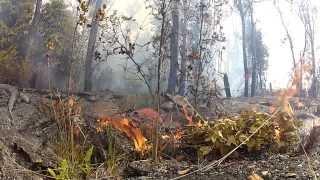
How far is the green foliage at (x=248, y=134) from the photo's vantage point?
5.20 metres

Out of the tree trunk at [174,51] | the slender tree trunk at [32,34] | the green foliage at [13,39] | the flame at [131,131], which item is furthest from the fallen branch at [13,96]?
the tree trunk at [174,51]

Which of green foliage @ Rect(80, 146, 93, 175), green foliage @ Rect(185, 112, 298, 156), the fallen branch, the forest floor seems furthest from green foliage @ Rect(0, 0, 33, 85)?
green foliage @ Rect(80, 146, 93, 175)

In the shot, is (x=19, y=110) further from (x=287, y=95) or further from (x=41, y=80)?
(x=287, y=95)

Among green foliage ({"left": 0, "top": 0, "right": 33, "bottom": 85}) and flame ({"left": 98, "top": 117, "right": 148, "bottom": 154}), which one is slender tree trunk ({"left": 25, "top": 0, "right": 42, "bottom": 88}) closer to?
green foliage ({"left": 0, "top": 0, "right": 33, "bottom": 85})

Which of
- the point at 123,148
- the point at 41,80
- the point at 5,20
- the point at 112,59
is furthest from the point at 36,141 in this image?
the point at 112,59

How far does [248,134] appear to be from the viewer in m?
5.23

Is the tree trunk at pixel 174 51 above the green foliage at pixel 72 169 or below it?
above

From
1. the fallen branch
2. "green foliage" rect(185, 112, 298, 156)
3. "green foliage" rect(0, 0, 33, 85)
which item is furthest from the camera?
"green foliage" rect(0, 0, 33, 85)

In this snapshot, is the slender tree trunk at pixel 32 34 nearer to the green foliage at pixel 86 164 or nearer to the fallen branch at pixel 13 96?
the fallen branch at pixel 13 96

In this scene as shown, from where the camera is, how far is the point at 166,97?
1049 centimetres

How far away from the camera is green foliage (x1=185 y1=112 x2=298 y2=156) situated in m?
5.20

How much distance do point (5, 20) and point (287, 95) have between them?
577 inches

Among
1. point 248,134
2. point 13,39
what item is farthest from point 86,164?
point 13,39

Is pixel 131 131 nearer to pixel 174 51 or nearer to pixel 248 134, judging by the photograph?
pixel 248 134
